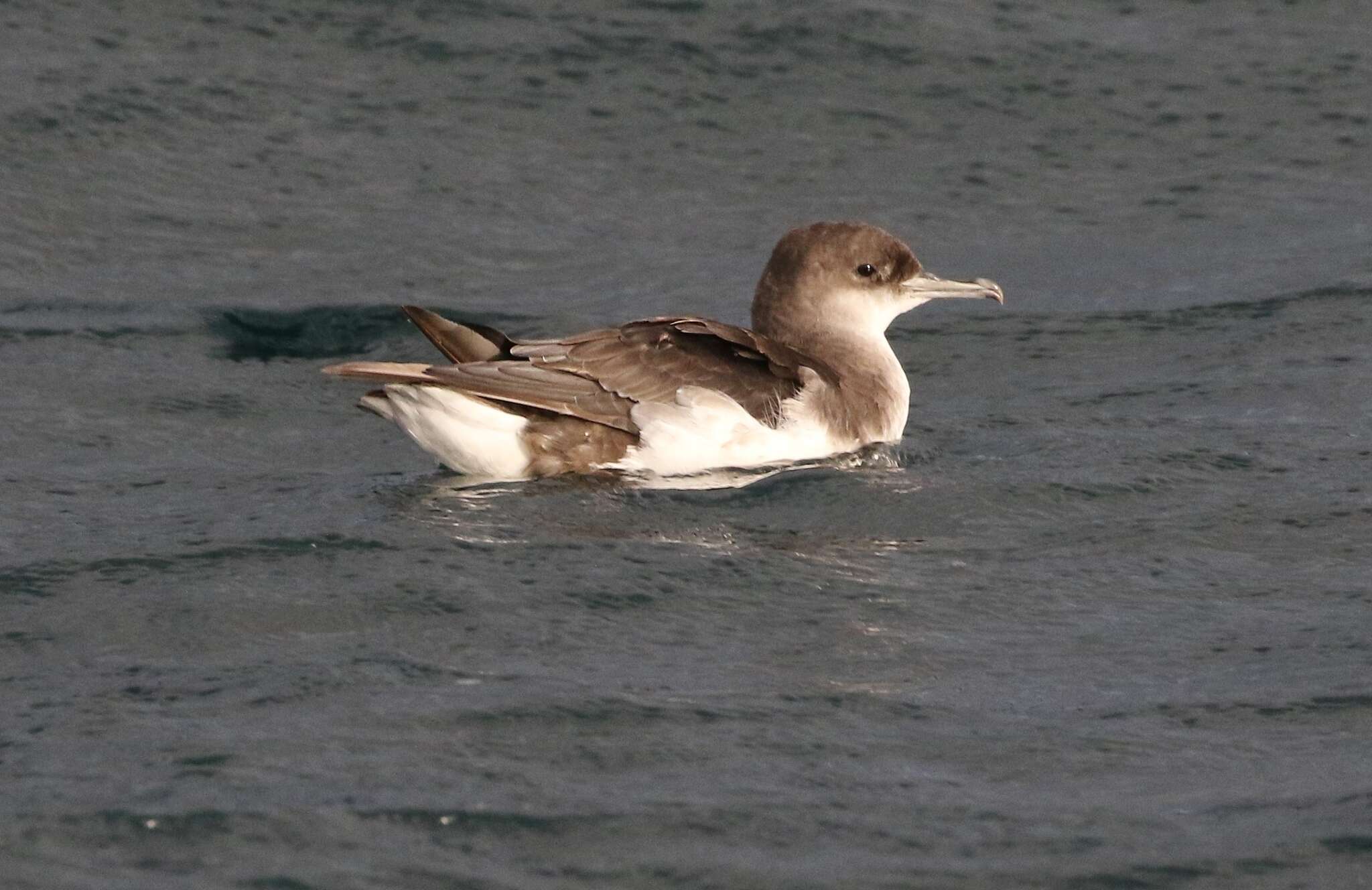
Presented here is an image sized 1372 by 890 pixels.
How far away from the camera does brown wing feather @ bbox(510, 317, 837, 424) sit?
782cm

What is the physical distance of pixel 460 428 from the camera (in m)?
7.65

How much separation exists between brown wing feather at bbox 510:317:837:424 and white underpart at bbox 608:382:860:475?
1.6 inches

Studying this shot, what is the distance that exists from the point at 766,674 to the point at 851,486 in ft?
6.66

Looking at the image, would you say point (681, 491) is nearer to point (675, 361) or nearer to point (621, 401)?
point (621, 401)

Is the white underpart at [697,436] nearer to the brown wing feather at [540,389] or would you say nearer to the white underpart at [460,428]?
the brown wing feather at [540,389]

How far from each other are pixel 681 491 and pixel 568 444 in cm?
48

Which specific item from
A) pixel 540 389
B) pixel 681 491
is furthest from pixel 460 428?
pixel 681 491

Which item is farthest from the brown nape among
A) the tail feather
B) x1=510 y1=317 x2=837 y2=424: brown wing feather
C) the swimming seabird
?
the tail feather

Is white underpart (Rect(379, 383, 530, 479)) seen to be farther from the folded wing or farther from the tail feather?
the tail feather

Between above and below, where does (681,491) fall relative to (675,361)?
below

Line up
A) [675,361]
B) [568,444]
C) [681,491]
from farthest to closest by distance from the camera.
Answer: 1. [675,361]
2. [568,444]
3. [681,491]

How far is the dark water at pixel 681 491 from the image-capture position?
4926 mm

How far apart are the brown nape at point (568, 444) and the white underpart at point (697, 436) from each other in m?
0.05

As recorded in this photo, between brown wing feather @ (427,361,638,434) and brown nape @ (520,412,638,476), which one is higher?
brown wing feather @ (427,361,638,434)
